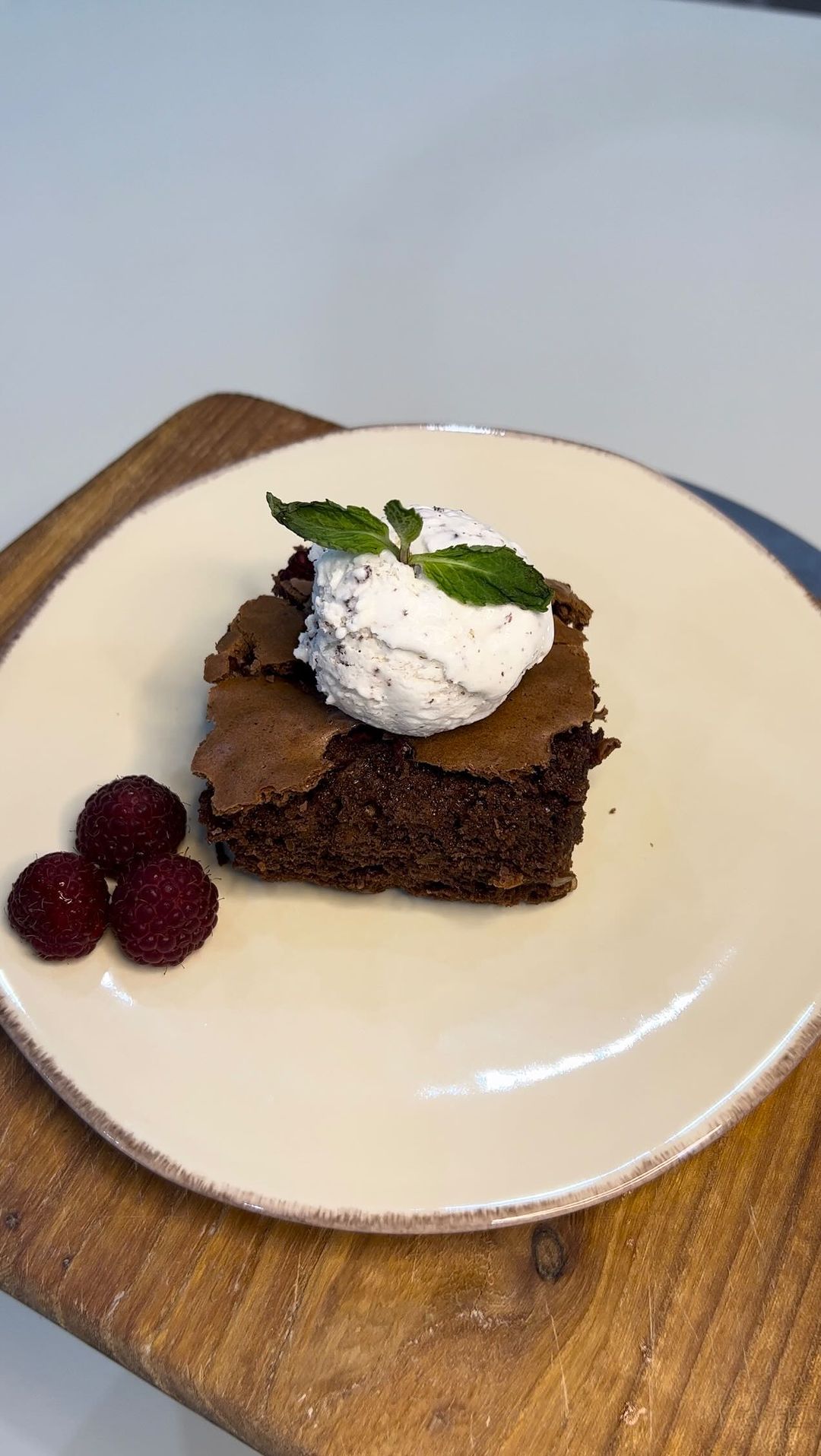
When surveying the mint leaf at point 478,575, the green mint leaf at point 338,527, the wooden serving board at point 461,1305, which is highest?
the green mint leaf at point 338,527

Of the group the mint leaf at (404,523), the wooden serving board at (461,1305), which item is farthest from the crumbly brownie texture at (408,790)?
the wooden serving board at (461,1305)

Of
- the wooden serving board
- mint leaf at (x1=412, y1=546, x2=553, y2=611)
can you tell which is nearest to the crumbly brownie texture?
mint leaf at (x1=412, y1=546, x2=553, y2=611)

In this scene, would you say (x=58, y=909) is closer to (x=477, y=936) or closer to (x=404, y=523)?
(x=477, y=936)

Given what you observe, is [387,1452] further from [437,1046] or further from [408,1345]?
[437,1046]

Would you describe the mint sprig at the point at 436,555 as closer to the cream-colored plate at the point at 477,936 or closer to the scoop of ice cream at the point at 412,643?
the scoop of ice cream at the point at 412,643

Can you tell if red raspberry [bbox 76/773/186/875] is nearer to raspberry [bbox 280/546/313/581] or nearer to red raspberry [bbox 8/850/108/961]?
red raspberry [bbox 8/850/108/961]

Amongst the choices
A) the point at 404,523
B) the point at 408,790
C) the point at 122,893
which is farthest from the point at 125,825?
the point at 404,523
